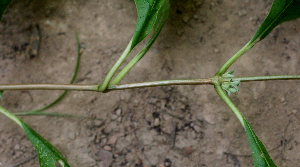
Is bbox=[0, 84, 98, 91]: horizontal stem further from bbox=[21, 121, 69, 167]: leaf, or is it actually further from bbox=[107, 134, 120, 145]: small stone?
bbox=[107, 134, 120, 145]: small stone

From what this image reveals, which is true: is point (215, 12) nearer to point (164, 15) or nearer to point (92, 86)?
point (164, 15)

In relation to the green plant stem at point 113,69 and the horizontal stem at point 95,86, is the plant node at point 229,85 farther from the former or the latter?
the green plant stem at point 113,69

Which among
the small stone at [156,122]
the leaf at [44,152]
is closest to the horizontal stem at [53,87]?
the leaf at [44,152]

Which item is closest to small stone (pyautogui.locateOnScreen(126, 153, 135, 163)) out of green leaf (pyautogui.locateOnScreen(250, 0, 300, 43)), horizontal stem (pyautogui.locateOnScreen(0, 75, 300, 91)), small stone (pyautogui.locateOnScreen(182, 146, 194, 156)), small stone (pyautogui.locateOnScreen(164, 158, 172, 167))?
small stone (pyautogui.locateOnScreen(164, 158, 172, 167))

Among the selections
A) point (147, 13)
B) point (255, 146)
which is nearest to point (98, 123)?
point (147, 13)

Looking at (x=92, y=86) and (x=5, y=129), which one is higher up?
(x=92, y=86)

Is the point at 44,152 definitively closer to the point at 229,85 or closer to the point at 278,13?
the point at 229,85

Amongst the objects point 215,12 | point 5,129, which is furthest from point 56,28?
point 215,12
